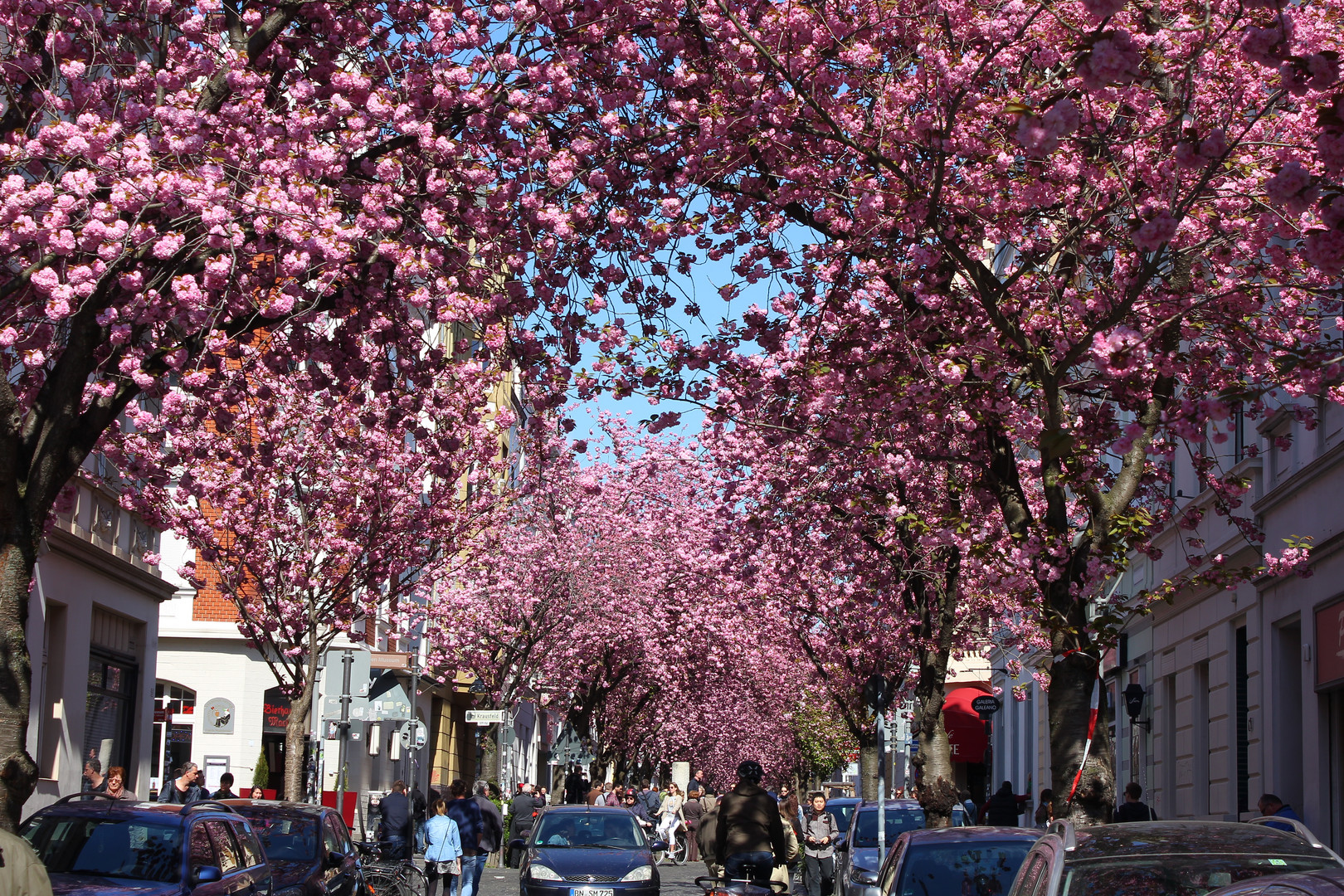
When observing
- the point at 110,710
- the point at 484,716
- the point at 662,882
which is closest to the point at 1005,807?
the point at 662,882

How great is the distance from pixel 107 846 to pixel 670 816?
38.2m

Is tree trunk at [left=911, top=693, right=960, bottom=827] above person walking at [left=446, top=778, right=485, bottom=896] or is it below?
above

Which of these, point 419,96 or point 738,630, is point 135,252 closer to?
point 419,96

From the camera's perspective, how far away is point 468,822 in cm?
2075

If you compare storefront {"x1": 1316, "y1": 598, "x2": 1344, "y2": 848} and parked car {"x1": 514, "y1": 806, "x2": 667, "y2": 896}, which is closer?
storefront {"x1": 1316, "y1": 598, "x2": 1344, "y2": 848}

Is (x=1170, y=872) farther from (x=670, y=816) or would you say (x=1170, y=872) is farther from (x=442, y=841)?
(x=670, y=816)

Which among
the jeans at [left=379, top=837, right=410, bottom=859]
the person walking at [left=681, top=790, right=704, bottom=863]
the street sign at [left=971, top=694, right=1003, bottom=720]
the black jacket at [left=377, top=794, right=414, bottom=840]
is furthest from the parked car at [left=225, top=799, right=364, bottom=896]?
the person walking at [left=681, top=790, right=704, bottom=863]

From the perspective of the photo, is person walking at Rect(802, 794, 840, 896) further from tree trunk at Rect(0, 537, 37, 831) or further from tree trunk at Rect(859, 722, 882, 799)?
tree trunk at Rect(0, 537, 37, 831)

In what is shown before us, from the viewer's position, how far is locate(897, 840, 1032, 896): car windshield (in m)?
11.5

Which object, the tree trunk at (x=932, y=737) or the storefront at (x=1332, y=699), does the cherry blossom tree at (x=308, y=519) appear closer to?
the tree trunk at (x=932, y=737)

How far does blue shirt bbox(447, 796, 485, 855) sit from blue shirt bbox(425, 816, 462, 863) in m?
0.49

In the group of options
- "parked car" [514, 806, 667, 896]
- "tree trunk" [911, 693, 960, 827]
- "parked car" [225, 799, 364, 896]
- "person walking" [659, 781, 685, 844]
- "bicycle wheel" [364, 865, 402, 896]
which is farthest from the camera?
"person walking" [659, 781, 685, 844]

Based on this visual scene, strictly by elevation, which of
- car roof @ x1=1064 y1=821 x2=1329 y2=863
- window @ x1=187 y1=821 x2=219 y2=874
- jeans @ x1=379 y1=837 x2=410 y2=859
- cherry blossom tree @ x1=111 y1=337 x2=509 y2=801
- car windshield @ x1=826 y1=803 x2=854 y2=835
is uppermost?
cherry blossom tree @ x1=111 y1=337 x2=509 y2=801

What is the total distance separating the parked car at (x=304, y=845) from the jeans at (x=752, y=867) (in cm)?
518
